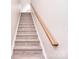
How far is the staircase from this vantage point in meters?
3.98

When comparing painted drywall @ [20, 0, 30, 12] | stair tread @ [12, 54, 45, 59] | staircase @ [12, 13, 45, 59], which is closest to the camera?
stair tread @ [12, 54, 45, 59]

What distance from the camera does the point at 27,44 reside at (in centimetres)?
462

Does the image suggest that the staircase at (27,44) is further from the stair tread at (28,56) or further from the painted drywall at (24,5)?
the painted drywall at (24,5)

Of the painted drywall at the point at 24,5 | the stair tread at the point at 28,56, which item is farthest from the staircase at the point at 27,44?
the painted drywall at the point at 24,5

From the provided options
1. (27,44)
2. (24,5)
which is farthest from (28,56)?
(24,5)

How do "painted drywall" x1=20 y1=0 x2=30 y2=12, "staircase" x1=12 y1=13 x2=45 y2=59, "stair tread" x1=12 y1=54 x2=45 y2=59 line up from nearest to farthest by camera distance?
"stair tread" x1=12 y1=54 x2=45 y2=59, "staircase" x1=12 y1=13 x2=45 y2=59, "painted drywall" x1=20 y1=0 x2=30 y2=12

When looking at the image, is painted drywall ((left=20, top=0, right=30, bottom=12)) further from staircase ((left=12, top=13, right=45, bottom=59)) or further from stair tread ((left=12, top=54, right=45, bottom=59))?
stair tread ((left=12, top=54, right=45, bottom=59))

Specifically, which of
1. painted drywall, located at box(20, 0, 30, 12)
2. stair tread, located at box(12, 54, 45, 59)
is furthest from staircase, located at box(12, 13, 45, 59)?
painted drywall, located at box(20, 0, 30, 12)

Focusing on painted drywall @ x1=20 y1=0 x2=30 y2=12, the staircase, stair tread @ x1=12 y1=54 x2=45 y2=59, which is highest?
painted drywall @ x1=20 y1=0 x2=30 y2=12

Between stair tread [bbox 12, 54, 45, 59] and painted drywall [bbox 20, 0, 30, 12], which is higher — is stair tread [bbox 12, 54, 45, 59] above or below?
below
